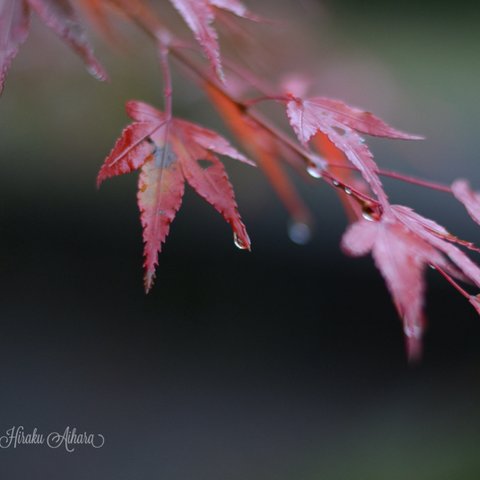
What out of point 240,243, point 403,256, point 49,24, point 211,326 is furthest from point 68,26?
point 211,326

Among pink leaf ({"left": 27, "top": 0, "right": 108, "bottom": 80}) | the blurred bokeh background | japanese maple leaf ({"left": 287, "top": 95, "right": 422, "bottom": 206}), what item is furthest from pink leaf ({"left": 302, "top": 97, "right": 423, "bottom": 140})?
the blurred bokeh background

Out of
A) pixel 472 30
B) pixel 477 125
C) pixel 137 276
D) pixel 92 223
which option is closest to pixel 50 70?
pixel 92 223

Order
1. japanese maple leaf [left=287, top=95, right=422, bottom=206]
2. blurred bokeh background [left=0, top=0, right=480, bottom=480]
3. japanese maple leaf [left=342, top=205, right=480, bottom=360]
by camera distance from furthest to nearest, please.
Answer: blurred bokeh background [left=0, top=0, right=480, bottom=480] → japanese maple leaf [left=287, top=95, right=422, bottom=206] → japanese maple leaf [left=342, top=205, right=480, bottom=360]

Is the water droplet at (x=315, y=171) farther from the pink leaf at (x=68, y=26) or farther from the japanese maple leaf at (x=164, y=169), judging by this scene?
the pink leaf at (x=68, y=26)

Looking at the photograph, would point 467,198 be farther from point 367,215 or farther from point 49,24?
point 49,24

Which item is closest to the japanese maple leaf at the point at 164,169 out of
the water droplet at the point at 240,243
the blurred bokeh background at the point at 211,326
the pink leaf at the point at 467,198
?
the water droplet at the point at 240,243

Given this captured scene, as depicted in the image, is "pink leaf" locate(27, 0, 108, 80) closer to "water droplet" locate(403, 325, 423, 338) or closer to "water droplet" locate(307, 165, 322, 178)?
"water droplet" locate(307, 165, 322, 178)

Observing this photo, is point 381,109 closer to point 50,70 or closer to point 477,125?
point 477,125
